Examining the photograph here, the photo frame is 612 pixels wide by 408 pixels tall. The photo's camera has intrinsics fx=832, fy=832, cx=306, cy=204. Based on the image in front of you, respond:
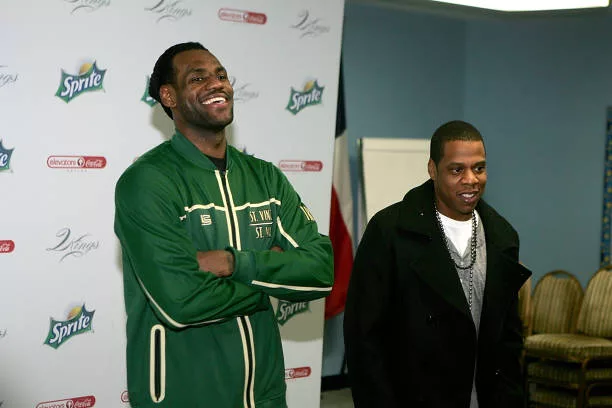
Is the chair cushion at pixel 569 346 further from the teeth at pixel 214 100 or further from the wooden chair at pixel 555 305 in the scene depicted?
the teeth at pixel 214 100

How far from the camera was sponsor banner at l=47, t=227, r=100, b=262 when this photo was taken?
12.3 feet

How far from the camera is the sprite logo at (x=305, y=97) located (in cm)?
437

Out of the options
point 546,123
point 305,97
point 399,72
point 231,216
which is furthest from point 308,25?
point 546,123

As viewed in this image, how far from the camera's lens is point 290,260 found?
2.30 metres

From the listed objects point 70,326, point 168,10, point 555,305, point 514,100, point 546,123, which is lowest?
point 555,305

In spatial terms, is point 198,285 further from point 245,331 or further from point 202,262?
point 245,331

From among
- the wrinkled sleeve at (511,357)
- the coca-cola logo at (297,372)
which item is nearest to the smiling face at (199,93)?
the wrinkled sleeve at (511,357)

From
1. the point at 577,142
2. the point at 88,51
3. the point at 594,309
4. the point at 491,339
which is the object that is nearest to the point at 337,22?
the point at 88,51

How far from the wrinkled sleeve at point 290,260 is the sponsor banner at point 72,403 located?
183cm

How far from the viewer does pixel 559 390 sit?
5.84 m

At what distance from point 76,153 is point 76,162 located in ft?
0.13

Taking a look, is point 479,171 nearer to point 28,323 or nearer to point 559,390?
point 28,323

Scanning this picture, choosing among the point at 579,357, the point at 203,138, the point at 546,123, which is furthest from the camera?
the point at 546,123

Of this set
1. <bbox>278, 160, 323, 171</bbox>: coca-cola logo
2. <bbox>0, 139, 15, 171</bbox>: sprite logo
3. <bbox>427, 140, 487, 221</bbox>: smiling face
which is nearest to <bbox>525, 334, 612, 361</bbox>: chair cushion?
<bbox>278, 160, 323, 171</bbox>: coca-cola logo
